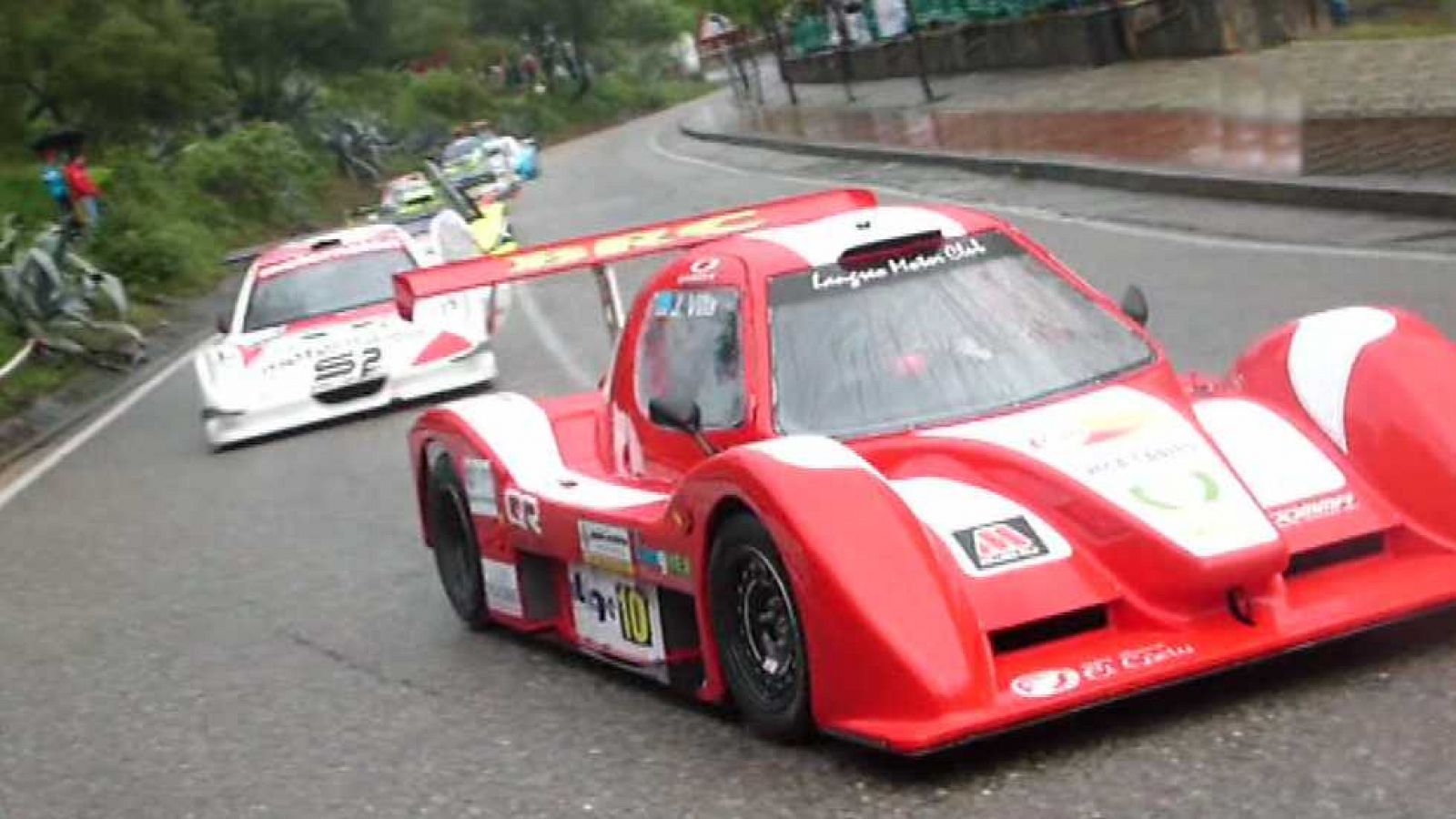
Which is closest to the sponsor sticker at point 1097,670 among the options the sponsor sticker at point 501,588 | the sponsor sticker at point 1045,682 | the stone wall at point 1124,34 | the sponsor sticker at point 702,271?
the sponsor sticker at point 1045,682

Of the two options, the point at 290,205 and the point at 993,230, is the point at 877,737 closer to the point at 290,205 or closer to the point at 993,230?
the point at 993,230

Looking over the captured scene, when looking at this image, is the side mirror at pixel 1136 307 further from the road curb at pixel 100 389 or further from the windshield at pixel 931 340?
the road curb at pixel 100 389

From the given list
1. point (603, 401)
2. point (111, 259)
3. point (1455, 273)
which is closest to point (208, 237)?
point (111, 259)

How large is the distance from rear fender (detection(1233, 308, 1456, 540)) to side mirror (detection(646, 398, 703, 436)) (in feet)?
5.44

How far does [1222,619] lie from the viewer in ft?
20.4

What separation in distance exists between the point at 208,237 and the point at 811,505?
34297mm

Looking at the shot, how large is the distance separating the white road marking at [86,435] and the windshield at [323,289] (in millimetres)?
1867

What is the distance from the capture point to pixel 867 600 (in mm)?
5961

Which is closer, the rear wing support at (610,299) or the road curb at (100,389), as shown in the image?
Result: the rear wing support at (610,299)

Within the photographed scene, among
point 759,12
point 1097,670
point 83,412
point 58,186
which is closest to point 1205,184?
point 83,412

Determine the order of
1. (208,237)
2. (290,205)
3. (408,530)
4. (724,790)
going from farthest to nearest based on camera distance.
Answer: (290,205)
(208,237)
(408,530)
(724,790)

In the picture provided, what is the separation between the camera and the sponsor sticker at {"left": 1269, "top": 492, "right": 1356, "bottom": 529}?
255 inches

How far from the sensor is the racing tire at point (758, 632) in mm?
6324

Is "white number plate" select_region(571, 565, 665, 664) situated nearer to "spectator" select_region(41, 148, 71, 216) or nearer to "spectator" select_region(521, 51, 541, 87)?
"spectator" select_region(41, 148, 71, 216)
